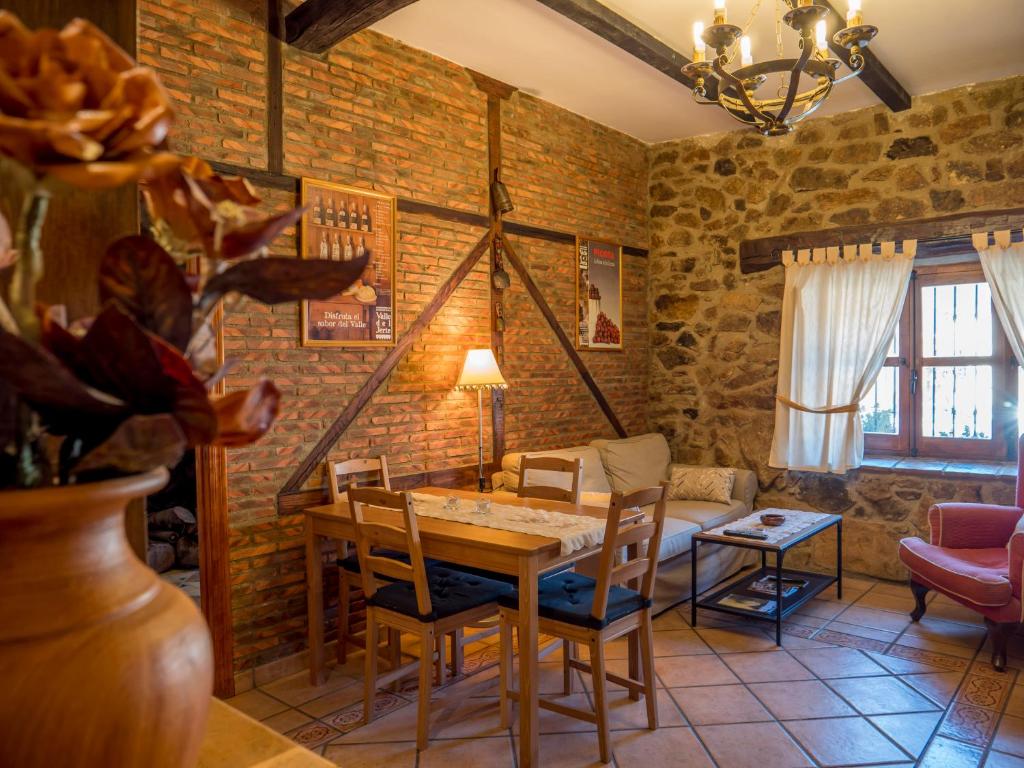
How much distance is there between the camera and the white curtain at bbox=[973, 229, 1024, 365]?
4.92m

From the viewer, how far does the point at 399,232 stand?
4406 millimetres

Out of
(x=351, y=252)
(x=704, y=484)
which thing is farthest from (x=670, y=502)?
(x=351, y=252)

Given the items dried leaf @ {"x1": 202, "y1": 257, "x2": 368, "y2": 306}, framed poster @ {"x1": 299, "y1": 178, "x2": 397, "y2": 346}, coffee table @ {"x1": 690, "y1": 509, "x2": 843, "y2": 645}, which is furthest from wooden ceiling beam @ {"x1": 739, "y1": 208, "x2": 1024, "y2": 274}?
dried leaf @ {"x1": 202, "y1": 257, "x2": 368, "y2": 306}

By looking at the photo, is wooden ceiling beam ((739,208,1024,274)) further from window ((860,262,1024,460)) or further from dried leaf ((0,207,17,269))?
dried leaf ((0,207,17,269))

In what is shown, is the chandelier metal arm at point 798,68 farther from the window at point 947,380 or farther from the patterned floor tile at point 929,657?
the window at point 947,380

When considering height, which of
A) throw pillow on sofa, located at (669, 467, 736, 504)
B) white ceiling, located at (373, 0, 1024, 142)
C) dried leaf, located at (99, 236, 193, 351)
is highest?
white ceiling, located at (373, 0, 1024, 142)

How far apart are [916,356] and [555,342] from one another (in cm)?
285

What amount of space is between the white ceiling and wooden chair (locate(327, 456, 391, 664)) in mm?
2543

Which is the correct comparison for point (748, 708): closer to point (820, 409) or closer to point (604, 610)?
point (604, 610)

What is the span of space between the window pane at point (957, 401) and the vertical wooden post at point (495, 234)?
338 cm

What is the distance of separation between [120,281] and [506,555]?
8.28 feet

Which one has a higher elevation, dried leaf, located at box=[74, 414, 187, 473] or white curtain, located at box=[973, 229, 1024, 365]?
white curtain, located at box=[973, 229, 1024, 365]

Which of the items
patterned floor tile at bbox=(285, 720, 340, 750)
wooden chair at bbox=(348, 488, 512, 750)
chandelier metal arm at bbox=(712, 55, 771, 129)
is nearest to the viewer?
chandelier metal arm at bbox=(712, 55, 771, 129)

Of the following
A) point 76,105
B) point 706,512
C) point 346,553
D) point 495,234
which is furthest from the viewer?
point 706,512
